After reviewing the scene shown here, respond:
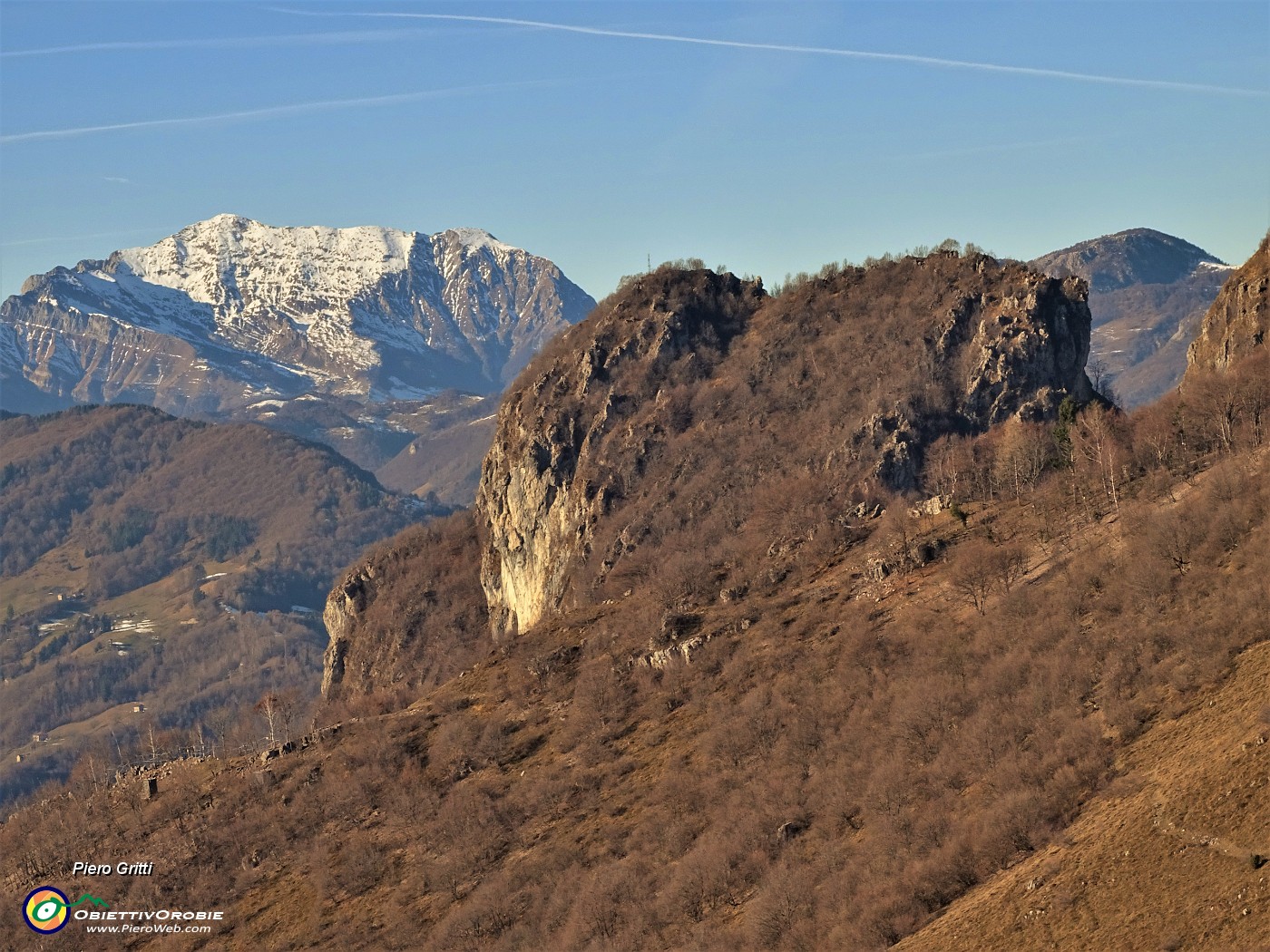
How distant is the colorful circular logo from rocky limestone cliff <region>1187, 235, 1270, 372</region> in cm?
12522

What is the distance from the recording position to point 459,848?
119000 mm

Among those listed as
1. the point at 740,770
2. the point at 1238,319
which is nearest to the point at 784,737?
the point at 740,770

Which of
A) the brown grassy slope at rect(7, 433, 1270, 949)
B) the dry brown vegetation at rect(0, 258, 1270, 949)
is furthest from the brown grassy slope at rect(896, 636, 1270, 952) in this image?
the brown grassy slope at rect(7, 433, 1270, 949)

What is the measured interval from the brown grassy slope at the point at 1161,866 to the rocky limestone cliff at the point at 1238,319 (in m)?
91.3

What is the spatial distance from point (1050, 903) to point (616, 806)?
49.1 meters

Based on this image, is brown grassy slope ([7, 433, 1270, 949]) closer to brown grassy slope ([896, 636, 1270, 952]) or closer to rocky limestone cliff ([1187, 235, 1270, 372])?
brown grassy slope ([896, 636, 1270, 952])

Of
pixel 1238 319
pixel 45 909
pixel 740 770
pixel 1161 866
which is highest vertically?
pixel 1238 319

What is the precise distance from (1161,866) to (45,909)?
328ft

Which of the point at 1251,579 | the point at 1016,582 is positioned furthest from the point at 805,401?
the point at 1251,579

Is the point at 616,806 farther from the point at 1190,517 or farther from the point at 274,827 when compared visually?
the point at 1190,517

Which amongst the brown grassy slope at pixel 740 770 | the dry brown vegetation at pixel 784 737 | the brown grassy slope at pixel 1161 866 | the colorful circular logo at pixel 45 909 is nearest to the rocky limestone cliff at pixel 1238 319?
the dry brown vegetation at pixel 784 737

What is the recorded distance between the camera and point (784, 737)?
115375 millimetres

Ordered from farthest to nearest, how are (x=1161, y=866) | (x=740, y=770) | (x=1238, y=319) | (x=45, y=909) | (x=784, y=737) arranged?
1. (x=1238, y=319)
2. (x=45, y=909)
3. (x=784, y=737)
4. (x=740, y=770)
5. (x=1161, y=866)

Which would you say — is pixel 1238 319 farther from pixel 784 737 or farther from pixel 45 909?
pixel 45 909
